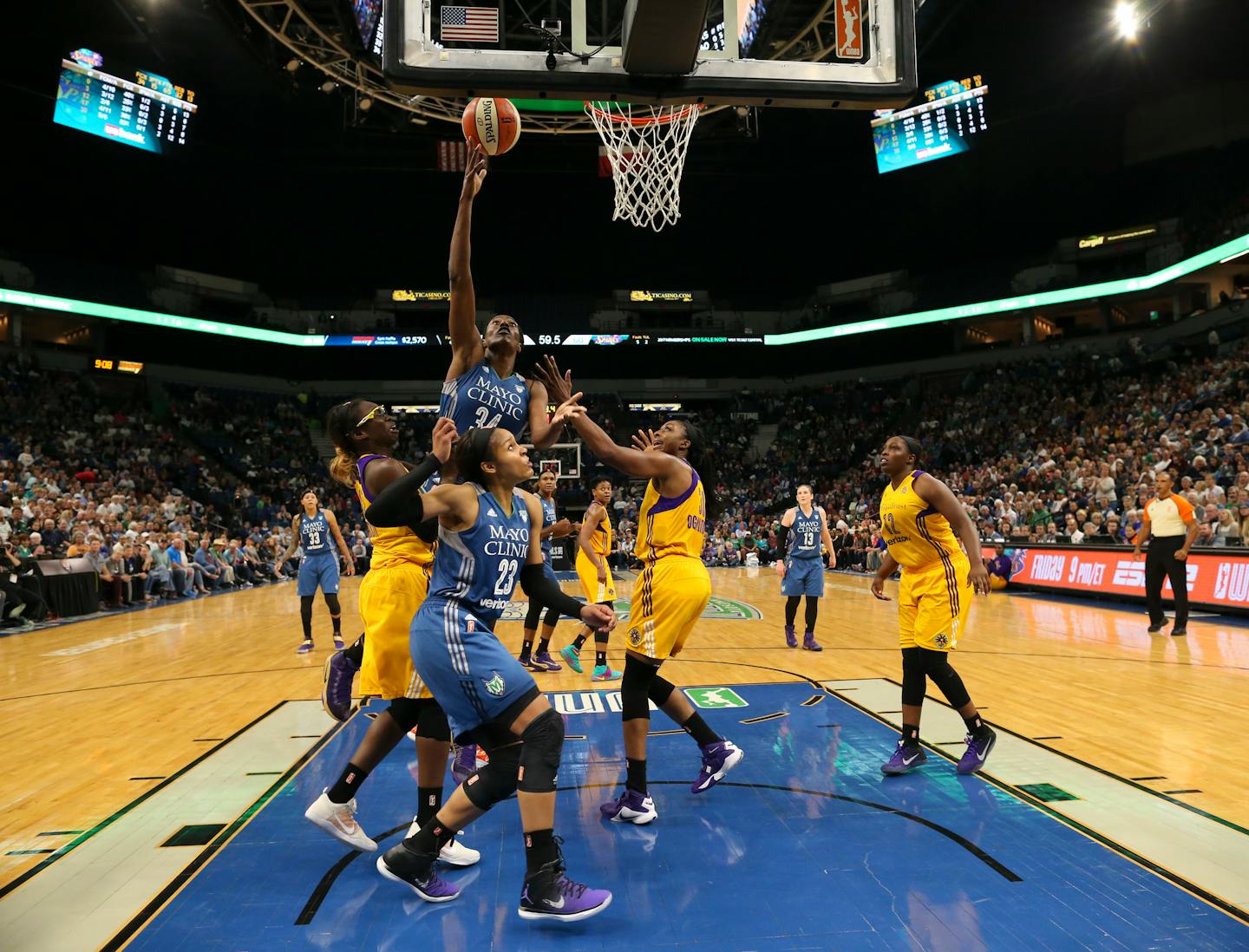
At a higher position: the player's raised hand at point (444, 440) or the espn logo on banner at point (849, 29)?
the espn logo on banner at point (849, 29)

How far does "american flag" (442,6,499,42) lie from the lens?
15.1ft

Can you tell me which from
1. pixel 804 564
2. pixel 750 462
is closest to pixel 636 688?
pixel 804 564

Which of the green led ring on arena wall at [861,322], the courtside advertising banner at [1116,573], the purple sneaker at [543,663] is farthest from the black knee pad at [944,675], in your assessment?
the green led ring on arena wall at [861,322]

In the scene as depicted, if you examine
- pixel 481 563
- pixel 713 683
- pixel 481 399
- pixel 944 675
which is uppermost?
pixel 481 399

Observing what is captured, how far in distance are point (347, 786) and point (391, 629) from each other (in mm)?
742

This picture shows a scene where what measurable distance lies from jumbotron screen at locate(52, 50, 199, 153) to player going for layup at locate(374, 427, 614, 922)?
91.8 ft

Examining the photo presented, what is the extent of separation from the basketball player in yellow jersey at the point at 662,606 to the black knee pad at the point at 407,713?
1138mm

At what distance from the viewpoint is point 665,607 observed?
4.75 m

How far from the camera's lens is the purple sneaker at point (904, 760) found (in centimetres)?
505

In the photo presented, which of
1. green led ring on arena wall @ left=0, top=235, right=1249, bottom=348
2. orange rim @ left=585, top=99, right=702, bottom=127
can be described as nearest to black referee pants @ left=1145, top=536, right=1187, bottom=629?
orange rim @ left=585, top=99, right=702, bottom=127

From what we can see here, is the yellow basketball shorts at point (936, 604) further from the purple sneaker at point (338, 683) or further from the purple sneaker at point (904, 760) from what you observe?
the purple sneaker at point (338, 683)

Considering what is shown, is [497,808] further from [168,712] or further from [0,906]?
[168,712]

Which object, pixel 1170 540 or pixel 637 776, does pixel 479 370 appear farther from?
pixel 1170 540

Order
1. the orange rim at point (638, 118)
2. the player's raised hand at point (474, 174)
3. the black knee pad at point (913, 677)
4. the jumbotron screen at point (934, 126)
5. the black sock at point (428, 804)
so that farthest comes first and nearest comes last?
the jumbotron screen at point (934, 126) → the orange rim at point (638, 118) → the black knee pad at point (913, 677) → the player's raised hand at point (474, 174) → the black sock at point (428, 804)
